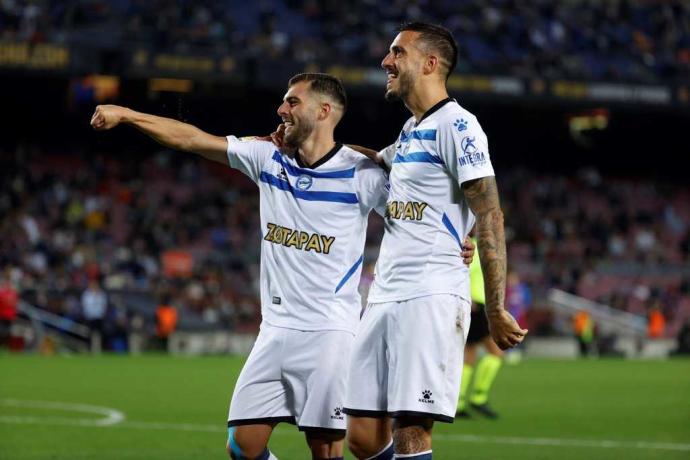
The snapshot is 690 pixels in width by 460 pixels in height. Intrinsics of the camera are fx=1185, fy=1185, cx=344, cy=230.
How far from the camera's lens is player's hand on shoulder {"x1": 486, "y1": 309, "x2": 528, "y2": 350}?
16.0 feet

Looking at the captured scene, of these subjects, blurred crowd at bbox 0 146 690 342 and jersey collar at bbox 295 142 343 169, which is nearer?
jersey collar at bbox 295 142 343 169

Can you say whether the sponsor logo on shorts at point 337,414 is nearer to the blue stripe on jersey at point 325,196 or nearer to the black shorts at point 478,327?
the blue stripe on jersey at point 325,196

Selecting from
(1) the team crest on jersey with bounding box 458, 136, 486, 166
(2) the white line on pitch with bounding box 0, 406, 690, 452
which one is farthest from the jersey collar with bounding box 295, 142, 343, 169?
(2) the white line on pitch with bounding box 0, 406, 690, 452

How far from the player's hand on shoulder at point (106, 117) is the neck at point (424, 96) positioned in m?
1.36

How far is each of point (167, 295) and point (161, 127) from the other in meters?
19.3

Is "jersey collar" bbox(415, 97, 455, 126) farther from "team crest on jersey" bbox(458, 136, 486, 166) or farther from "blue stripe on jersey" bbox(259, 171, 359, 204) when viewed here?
"blue stripe on jersey" bbox(259, 171, 359, 204)

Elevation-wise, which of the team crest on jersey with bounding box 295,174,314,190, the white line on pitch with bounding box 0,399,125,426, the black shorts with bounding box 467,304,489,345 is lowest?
the white line on pitch with bounding box 0,399,125,426

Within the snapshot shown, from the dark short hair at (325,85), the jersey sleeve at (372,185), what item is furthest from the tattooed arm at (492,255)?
the dark short hair at (325,85)

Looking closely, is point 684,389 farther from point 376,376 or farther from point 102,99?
point 102,99

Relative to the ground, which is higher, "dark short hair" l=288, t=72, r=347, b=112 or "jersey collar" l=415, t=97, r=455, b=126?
"dark short hair" l=288, t=72, r=347, b=112

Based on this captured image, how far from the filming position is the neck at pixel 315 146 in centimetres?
589

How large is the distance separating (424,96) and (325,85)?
30.6 inches

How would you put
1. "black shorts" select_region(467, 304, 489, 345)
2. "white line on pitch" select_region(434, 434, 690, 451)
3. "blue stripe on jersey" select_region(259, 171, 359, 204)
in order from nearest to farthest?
"blue stripe on jersey" select_region(259, 171, 359, 204) < "white line on pitch" select_region(434, 434, 690, 451) < "black shorts" select_region(467, 304, 489, 345)

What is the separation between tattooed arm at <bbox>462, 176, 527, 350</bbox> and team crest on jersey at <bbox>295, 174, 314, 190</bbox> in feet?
3.36
